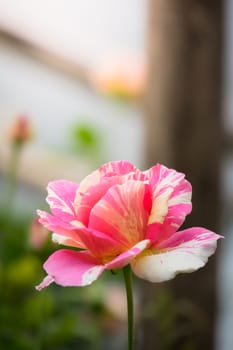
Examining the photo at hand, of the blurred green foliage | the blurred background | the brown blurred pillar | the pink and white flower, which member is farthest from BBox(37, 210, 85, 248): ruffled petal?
the blurred green foliage

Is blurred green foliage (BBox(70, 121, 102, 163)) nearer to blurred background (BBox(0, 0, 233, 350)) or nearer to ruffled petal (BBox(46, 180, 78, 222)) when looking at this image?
blurred background (BBox(0, 0, 233, 350))

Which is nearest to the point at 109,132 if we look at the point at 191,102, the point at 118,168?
the point at 191,102

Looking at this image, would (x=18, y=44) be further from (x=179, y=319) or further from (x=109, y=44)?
(x=179, y=319)

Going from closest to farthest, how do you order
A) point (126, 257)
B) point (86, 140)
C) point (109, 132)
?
point (126, 257)
point (86, 140)
point (109, 132)

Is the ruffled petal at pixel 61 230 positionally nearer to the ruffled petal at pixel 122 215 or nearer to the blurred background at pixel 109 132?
the ruffled petal at pixel 122 215

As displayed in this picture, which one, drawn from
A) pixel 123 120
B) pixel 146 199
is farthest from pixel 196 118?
pixel 123 120

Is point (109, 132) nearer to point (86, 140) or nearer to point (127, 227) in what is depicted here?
point (86, 140)
